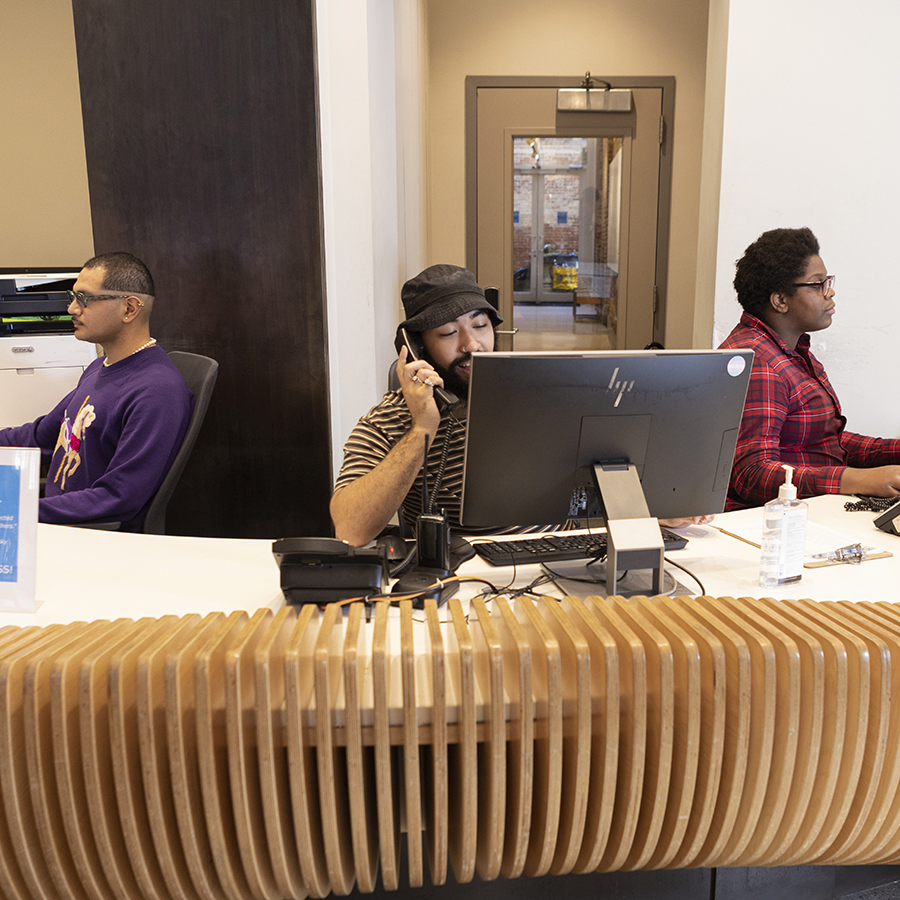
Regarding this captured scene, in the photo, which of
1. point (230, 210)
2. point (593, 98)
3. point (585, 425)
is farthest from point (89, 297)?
point (593, 98)

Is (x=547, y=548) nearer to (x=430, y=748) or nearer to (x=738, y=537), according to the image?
(x=738, y=537)

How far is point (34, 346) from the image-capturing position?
3334 mm

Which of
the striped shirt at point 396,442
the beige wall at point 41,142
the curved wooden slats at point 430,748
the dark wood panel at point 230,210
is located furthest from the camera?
the beige wall at point 41,142

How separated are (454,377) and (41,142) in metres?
3.62

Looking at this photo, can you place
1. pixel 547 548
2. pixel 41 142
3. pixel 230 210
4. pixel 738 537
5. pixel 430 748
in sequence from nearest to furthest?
pixel 430 748 → pixel 547 548 → pixel 738 537 → pixel 230 210 → pixel 41 142

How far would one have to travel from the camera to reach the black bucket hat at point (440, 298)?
1.75 m

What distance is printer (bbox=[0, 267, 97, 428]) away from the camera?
3.31 meters

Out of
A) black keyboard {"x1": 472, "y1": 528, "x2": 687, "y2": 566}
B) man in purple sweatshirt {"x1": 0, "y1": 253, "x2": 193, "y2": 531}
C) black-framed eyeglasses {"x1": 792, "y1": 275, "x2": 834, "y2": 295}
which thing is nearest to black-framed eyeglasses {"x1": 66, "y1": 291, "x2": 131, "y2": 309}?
man in purple sweatshirt {"x1": 0, "y1": 253, "x2": 193, "y2": 531}

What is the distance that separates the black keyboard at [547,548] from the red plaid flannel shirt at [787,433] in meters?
0.70

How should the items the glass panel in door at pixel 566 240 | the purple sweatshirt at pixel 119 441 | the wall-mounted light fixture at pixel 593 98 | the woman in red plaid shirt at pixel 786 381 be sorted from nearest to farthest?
the purple sweatshirt at pixel 119 441 → the woman in red plaid shirt at pixel 786 381 → the wall-mounted light fixture at pixel 593 98 → the glass panel in door at pixel 566 240

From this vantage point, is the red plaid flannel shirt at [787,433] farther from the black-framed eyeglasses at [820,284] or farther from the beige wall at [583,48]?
the beige wall at [583,48]

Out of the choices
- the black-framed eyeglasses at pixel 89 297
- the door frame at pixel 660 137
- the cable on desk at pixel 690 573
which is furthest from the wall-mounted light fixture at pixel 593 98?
the cable on desk at pixel 690 573

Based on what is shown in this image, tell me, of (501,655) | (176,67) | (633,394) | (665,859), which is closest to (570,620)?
(501,655)

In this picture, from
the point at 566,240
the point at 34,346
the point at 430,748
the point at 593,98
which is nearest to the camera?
the point at 430,748
